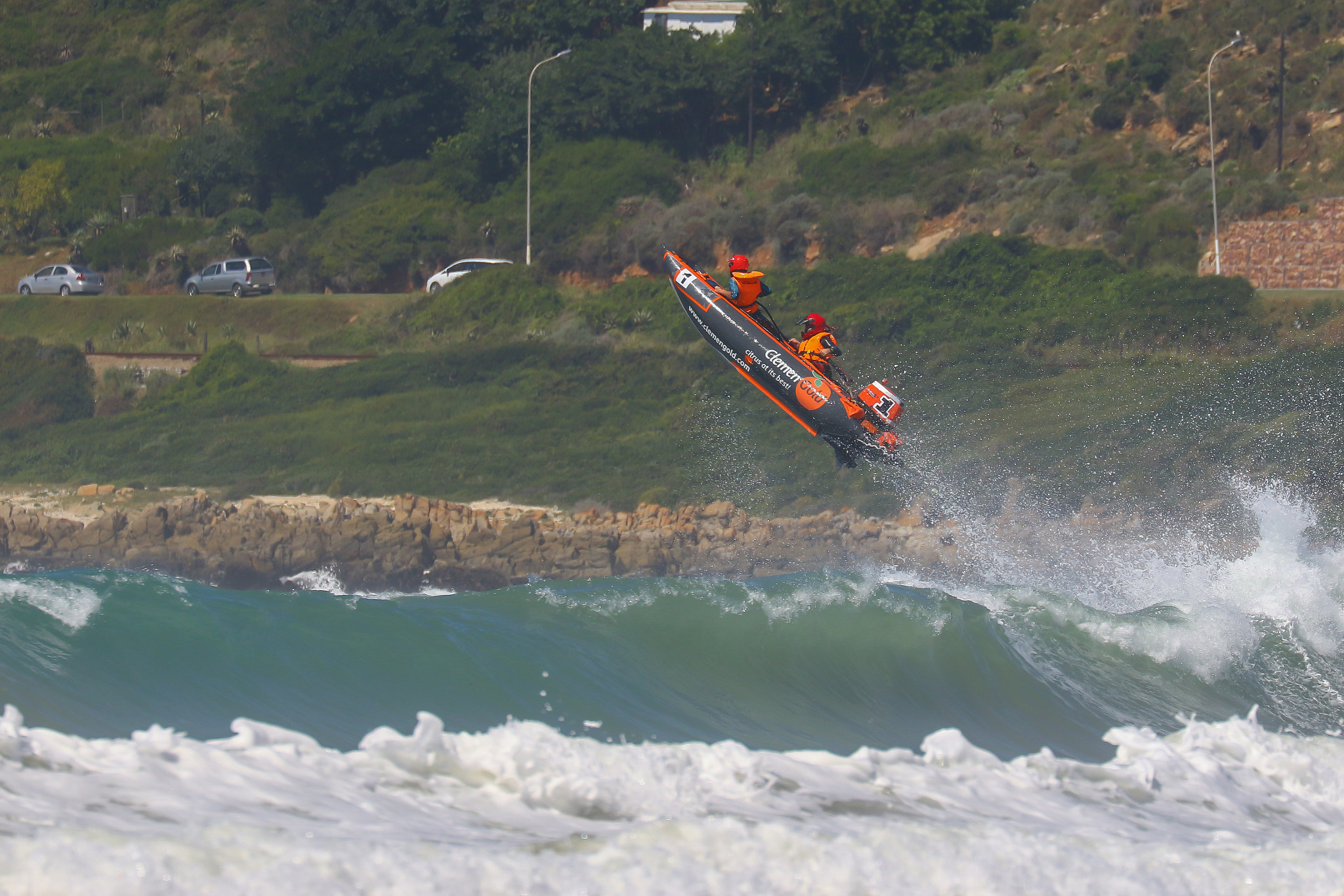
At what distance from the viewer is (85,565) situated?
23.6 metres

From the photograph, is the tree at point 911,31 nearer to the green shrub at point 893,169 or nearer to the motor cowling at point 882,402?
the green shrub at point 893,169

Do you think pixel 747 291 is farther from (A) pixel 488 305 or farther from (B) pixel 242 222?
(B) pixel 242 222

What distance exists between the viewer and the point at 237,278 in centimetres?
3809

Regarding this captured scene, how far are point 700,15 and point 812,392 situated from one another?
3661 centimetres

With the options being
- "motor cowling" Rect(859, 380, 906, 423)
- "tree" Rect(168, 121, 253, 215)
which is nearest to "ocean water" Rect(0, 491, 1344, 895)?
"motor cowling" Rect(859, 380, 906, 423)

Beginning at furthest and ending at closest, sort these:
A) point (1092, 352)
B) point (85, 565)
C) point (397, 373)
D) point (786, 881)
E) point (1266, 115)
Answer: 1. point (1266, 115)
2. point (397, 373)
3. point (1092, 352)
4. point (85, 565)
5. point (786, 881)

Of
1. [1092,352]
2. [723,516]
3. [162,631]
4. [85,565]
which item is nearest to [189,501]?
[85,565]

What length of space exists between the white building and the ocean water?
33.7 m

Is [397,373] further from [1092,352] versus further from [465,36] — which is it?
[465,36]

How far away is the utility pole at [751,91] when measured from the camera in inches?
1639

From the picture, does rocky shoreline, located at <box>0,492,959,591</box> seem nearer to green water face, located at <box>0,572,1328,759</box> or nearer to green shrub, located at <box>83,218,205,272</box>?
green water face, located at <box>0,572,1328,759</box>

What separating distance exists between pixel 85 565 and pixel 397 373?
→ 9.02 m

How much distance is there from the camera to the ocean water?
6.09 metres

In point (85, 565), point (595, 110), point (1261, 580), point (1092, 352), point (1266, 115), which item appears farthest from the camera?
point (595, 110)
